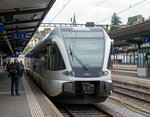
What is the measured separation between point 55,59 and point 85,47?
49.1 inches

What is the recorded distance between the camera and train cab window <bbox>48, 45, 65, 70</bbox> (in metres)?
9.48

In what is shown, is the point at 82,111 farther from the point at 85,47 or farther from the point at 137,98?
the point at 137,98

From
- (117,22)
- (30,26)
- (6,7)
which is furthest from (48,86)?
(117,22)

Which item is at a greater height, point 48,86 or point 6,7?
point 6,7

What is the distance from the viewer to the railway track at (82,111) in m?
9.12

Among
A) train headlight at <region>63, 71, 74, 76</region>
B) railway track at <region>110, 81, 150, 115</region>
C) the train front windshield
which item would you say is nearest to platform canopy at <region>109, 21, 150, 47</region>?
railway track at <region>110, 81, 150, 115</region>

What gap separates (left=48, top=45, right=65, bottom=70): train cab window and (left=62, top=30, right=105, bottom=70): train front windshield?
397mm

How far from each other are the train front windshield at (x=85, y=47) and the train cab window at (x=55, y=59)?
0.40 m

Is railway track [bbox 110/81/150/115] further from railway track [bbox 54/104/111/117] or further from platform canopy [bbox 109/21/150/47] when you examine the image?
platform canopy [bbox 109/21/150/47]

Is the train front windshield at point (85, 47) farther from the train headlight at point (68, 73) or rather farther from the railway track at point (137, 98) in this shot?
the railway track at point (137, 98)

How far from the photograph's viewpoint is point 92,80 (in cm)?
908

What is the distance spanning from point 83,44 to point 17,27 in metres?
12.3

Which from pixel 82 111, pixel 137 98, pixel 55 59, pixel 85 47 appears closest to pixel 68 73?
pixel 55 59

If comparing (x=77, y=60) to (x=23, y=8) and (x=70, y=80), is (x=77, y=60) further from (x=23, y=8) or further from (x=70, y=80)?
(x=23, y=8)
